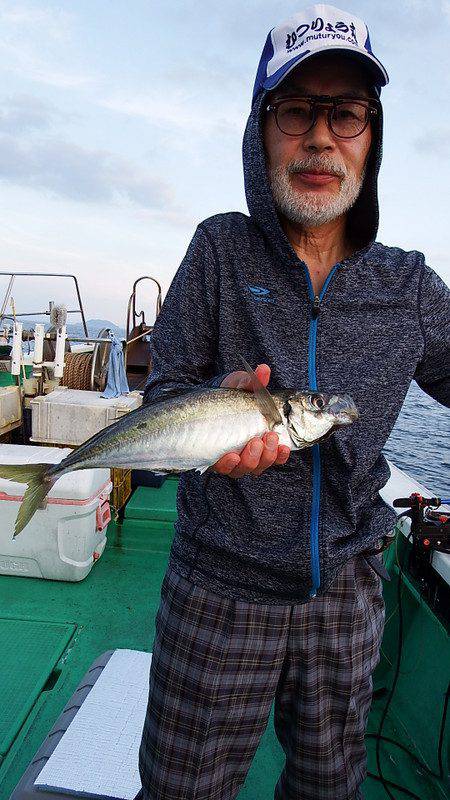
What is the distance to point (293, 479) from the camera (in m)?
1.99

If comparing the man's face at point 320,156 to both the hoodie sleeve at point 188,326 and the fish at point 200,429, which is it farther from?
the fish at point 200,429

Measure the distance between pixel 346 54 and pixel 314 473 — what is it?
1616 millimetres

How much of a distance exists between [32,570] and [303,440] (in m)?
4.21

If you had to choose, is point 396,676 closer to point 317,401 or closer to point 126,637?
point 126,637

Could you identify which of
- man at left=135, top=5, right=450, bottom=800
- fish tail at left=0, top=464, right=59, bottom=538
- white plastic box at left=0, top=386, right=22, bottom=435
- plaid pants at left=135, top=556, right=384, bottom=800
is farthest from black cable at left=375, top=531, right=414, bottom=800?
white plastic box at left=0, top=386, right=22, bottom=435

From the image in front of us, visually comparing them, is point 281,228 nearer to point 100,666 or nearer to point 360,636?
point 360,636

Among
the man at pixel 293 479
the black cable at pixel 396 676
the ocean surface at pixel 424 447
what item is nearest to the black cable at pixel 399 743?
the black cable at pixel 396 676

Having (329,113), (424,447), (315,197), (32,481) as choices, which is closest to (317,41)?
(329,113)

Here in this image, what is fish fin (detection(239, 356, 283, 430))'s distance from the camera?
5.85 feet

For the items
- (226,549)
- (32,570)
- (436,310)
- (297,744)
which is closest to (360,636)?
(297,744)

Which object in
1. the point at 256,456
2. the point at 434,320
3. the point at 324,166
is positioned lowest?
the point at 256,456

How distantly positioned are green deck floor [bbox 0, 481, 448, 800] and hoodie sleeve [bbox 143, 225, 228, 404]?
8.16 feet

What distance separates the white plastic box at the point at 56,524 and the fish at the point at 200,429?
2775 millimetres

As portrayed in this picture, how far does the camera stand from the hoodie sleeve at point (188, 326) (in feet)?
6.86
